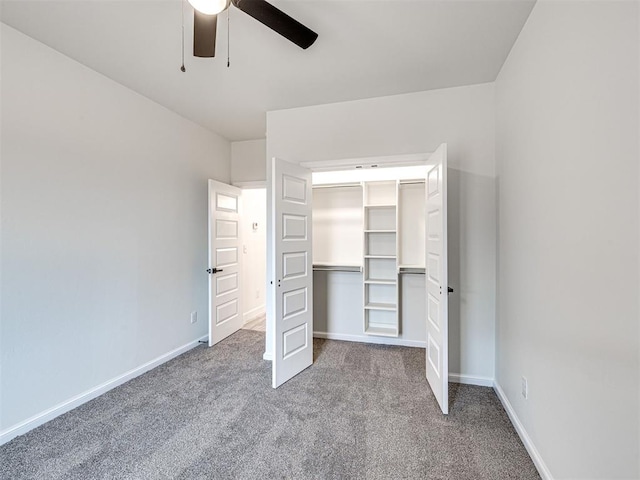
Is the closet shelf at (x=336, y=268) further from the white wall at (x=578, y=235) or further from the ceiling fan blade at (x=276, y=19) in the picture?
the ceiling fan blade at (x=276, y=19)

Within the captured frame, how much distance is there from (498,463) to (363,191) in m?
2.71

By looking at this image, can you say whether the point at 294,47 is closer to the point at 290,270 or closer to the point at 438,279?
the point at 290,270

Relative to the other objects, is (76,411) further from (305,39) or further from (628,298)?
(628,298)

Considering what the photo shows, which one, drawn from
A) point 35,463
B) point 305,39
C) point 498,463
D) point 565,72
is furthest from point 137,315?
point 565,72

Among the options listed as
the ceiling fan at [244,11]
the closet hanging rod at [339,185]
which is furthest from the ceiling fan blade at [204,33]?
the closet hanging rod at [339,185]

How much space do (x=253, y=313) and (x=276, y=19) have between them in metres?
4.01

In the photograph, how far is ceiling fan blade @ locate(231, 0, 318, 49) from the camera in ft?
4.51

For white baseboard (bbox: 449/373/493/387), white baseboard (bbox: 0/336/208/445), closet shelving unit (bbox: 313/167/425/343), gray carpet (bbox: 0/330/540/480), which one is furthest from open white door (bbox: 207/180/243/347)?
white baseboard (bbox: 449/373/493/387)

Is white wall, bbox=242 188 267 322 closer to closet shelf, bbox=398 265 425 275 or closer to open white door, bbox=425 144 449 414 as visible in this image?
closet shelf, bbox=398 265 425 275

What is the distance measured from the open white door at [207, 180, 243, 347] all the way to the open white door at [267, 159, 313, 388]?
2.95ft

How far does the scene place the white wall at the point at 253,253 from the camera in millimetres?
4449

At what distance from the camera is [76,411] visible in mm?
2189

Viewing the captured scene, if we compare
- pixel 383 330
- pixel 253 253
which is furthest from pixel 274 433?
pixel 253 253

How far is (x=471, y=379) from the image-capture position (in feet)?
8.45
